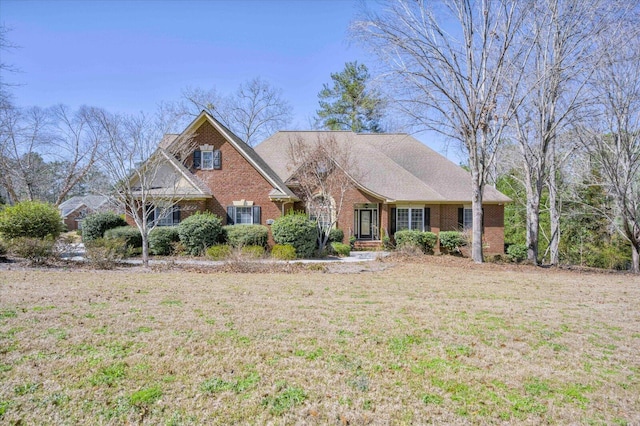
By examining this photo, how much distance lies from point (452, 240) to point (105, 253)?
16.8 metres

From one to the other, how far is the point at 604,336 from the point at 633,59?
14.1 m

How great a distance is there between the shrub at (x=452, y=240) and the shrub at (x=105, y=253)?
1604 cm

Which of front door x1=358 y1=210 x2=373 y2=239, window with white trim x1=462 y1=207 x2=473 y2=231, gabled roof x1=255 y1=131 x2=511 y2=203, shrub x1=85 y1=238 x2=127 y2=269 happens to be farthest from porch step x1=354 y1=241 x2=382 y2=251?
shrub x1=85 y1=238 x2=127 y2=269

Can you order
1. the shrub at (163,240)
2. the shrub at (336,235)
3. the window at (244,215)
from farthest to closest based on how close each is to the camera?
the shrub at (336,235), the window at (244,215), the shrub at (163,240)

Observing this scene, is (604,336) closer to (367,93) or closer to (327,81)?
(367,93)

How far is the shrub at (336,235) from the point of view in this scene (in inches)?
802

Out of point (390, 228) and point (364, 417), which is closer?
point (364, 417)

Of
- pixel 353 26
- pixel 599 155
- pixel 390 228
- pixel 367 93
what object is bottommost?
pixel 390 228

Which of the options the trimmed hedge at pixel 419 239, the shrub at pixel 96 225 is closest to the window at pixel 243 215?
the shrub at pixel 96 225

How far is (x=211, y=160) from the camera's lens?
19.7 m

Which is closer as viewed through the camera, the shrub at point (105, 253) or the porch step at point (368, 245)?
the shrub at point (105, 253)

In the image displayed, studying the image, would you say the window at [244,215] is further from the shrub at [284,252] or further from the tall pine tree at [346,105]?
the tall pine tree at [346,105]

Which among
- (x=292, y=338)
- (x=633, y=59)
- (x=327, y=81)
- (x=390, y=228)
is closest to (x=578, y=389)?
(x=292, y=338)

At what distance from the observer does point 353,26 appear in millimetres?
14586
